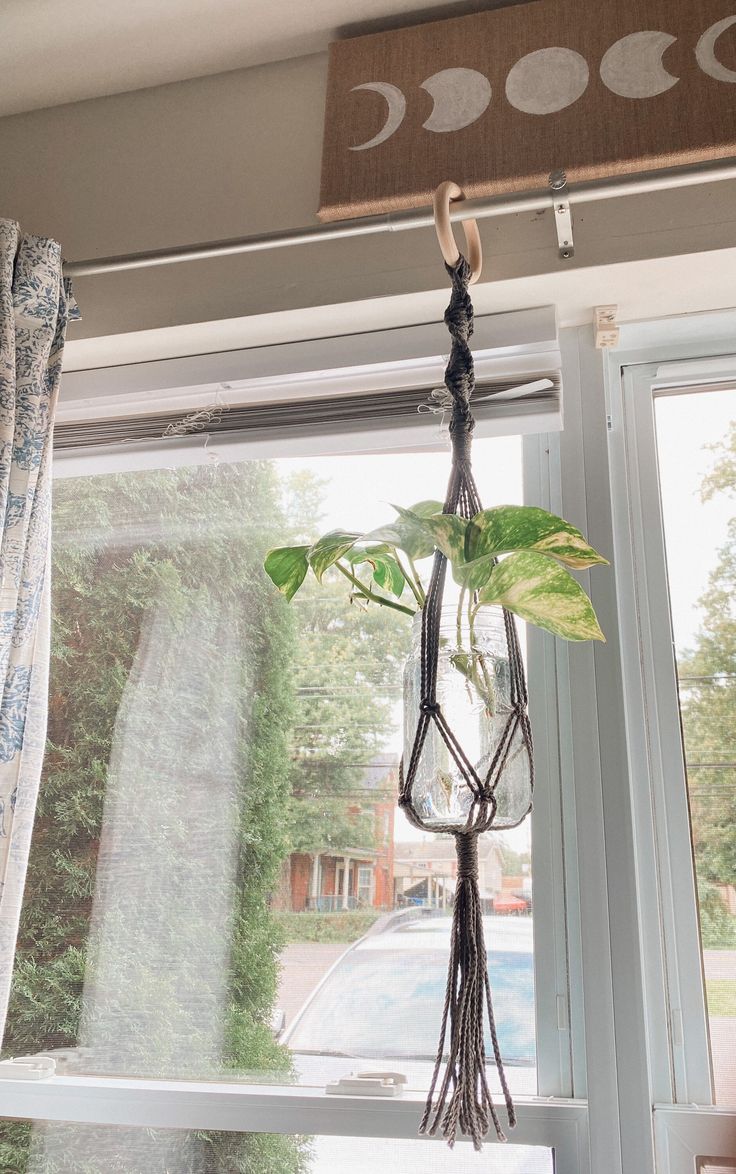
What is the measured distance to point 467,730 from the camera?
2.47 ft

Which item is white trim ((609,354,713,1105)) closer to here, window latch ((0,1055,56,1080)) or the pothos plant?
the pothos plant

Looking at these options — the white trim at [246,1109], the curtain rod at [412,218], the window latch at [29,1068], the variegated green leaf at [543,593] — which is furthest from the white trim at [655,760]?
the window latch at [29,1068]

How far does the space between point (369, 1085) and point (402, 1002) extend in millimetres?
102

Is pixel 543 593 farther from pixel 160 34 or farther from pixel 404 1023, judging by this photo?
pixel 160 34

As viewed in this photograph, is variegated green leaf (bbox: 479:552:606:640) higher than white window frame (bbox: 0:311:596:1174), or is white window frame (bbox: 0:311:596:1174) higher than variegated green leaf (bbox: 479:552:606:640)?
variegated green leaf (bbox: 479:552:606:640)

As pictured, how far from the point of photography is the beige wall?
1.13m

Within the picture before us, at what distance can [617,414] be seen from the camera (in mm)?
1244

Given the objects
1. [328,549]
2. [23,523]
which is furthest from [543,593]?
[23,523]

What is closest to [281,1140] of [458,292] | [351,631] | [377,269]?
[351,631]

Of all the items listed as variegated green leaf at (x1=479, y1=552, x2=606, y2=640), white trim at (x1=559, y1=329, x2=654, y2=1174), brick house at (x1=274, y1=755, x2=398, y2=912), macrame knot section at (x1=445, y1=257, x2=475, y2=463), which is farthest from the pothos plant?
brick house at (x1=274, y1=755, x2=398, y2=912)

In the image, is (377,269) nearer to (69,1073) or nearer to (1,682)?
(1,682)

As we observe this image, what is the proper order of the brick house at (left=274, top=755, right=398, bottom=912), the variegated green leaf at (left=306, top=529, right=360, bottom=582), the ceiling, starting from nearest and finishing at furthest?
1. the variegated green leaf at (left=306, top=529, right=360, bottom=582)
2. the brick house at (left=274, top=755, right=398, bottom=912)
3. the ceiling

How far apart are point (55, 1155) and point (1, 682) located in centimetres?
65

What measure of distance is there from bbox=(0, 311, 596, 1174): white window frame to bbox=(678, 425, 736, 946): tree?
5.4 inches
